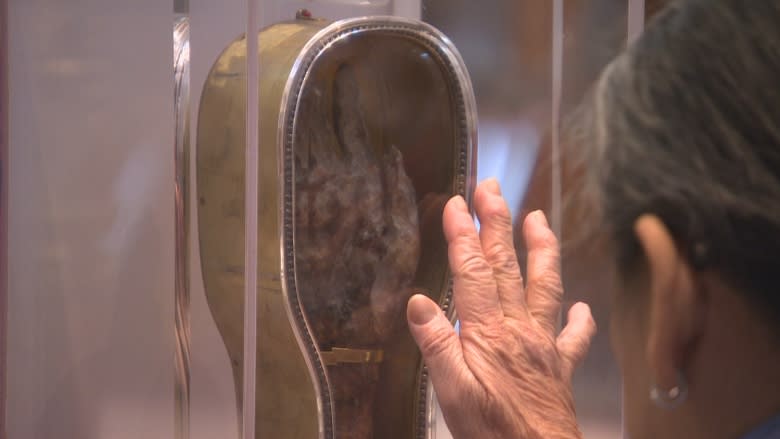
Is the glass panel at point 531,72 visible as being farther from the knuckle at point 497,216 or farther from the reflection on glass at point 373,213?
the knuckle at point 497,216

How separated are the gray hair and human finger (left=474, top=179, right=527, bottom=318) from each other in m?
0.47

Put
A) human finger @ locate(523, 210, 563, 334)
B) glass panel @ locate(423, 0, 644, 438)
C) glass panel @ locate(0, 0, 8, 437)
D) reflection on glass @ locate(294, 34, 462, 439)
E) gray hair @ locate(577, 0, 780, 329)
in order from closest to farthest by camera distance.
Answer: gray hair @ locate(577, 0, 780, 329) → human finger @ locate(523, 210, 563, 334) → glass panel @ locate(0, 0, 8, 437) → reflection on glass @ locate(294, 34, 462, 439) → glass panel @ locate(423, 0, 644, 438)

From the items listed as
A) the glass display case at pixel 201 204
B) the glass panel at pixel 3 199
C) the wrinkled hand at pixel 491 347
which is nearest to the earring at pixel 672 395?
the wrinkled hand at pixel 491 347

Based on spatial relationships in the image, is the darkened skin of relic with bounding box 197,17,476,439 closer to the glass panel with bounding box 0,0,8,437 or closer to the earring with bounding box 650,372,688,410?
the glass panel with bounding box 0,0,8,437

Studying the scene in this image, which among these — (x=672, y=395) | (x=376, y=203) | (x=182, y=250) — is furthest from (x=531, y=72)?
(x=672, y=395)

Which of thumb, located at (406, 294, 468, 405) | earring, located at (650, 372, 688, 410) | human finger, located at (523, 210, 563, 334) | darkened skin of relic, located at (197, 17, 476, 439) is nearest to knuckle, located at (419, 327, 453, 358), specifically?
thumb, located at (406, 294, 468, 405)

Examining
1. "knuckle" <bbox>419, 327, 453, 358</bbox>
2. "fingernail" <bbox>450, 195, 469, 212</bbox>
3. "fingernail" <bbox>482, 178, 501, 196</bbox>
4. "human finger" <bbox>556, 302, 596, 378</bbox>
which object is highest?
"fingernail" <bbox>482, 178, 501, 196</bbox>

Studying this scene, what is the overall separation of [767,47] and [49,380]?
3.57 feet

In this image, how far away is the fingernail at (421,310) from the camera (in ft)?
3.48

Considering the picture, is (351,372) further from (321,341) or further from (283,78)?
(283,78)

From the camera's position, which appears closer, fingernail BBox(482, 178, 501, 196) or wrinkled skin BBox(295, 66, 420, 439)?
fingernail BBox(482, 178, 501, 196)

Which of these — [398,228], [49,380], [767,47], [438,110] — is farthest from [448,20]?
[767,47]

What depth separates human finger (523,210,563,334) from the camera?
114 cm

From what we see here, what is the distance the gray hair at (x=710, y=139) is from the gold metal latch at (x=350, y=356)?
2.80ft
